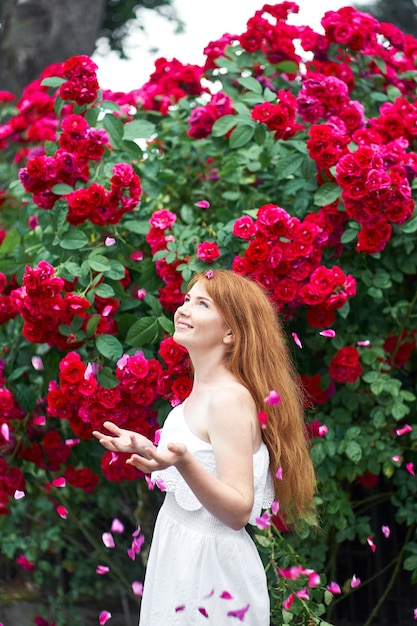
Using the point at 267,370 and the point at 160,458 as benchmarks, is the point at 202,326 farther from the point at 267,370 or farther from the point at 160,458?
the point at 160,458

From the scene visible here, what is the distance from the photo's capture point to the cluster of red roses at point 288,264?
2.78 meters

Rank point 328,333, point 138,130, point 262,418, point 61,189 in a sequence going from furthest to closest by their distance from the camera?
1. point 138,130
2. point 61,189
3. point 328,333
4. point 262,418

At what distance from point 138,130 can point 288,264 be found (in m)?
0.80

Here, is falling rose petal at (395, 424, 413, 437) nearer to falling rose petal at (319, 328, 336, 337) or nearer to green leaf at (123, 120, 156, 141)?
falling rose petal at (319, 328, 336, 337)

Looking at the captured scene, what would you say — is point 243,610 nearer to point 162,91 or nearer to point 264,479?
point 264,479

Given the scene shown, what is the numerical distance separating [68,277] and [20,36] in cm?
354

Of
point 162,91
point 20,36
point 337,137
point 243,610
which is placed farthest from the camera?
point 20,36

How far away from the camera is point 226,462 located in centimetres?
196

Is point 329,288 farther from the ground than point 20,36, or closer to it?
farther from the ground

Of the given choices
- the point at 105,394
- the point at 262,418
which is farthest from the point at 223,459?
the point at 105,394

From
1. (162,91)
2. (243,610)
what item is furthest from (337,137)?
(243,610)

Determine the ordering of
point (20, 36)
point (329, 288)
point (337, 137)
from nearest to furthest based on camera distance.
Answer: point (329, 288) → point (337, 137) → point (20, 36)

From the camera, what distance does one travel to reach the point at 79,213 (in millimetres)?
2881

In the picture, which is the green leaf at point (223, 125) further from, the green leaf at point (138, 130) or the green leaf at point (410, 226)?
the green leaf at point (410, 226)
